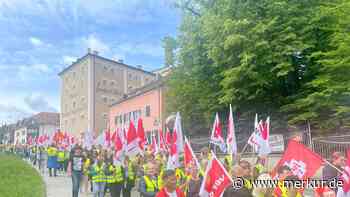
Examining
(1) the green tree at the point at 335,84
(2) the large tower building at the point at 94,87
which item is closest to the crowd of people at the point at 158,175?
(1) the green tree at the point at 335,84

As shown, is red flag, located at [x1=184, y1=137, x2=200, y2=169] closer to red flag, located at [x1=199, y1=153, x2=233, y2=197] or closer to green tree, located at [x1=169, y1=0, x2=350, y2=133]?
red flag, located at [x1=199, y1=153, x2=233, y2=197]

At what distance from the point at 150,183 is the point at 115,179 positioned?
9.58 feet

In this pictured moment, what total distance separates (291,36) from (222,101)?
4.76 metres

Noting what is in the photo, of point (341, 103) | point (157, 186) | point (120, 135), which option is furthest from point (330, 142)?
point (157, 186)

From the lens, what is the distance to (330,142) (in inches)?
615

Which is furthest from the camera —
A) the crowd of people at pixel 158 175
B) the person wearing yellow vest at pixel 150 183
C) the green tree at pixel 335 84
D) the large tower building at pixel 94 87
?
the large tower building at pixel 94 87

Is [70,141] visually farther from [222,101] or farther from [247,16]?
[247,16]

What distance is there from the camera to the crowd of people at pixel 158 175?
22.1 feet

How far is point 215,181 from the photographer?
698 cm

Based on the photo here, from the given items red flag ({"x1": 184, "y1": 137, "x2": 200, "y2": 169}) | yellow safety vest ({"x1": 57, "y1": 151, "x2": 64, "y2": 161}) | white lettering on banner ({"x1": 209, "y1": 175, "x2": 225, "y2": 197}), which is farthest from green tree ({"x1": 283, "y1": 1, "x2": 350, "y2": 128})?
yellow safety vest ({"x1": 57, "y1": 151, "x2": 64, "y2": 161})

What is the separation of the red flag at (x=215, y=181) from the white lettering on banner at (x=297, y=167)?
3.76 ft

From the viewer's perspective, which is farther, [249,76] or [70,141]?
[70,141]

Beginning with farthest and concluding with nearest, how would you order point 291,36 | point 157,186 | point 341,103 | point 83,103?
point 83,103 < point 291,36 < point 341,103 < point 157,186

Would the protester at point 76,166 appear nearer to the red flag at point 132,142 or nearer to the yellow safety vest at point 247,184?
the red flag at point 132,142
